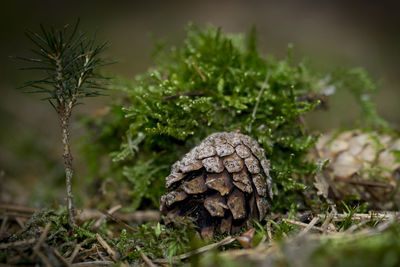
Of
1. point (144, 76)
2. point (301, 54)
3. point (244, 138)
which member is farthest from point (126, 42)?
point (244, 138)

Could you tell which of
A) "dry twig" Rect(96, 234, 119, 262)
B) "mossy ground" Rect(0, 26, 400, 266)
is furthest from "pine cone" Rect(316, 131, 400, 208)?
"dry twig" Rect(96, 234, 119, 262)

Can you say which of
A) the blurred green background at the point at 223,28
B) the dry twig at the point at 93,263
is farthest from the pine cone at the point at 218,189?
the blurred green background at the point at 223,28

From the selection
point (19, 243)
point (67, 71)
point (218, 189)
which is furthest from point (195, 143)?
point (19, 243)

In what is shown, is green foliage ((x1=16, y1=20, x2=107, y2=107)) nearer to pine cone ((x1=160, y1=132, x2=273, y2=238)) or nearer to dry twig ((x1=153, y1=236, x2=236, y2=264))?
pine cone ((x1=160, y1=132, x2=273, y2=238))

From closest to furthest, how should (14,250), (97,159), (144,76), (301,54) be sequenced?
1. (14,250)
2. (144,76)
3. (97,159)
4. (301,54)

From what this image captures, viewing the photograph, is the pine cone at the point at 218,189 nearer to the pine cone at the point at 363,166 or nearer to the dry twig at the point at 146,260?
the dry twig at the point at 146,260

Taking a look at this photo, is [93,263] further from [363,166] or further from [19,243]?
[363,166]

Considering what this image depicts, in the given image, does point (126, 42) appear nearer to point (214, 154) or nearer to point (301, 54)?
point (301, 54)
